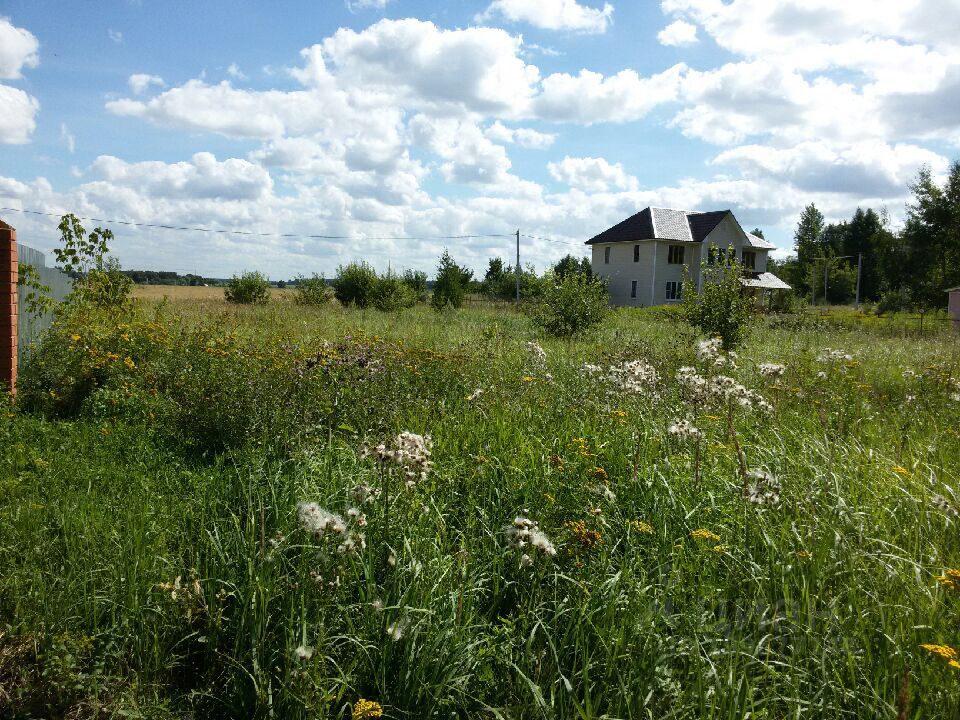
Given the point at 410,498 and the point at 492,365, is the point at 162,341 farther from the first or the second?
the point at 410,498

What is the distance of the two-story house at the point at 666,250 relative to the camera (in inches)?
1715

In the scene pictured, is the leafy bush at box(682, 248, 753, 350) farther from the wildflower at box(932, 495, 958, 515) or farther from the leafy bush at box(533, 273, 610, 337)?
the wildflower at box(932, 495, 958, 515)

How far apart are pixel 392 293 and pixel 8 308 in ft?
80.7

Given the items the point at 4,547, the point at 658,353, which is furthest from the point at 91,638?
the point at 658,353

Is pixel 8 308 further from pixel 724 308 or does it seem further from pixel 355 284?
pixel 355 284

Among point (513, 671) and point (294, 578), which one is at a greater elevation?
point (294, 578)

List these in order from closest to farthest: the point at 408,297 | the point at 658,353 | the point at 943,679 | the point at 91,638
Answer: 1. the point at 943,679
2. the point at 91,638
3. the point at 658,353
4. the point at 408,297

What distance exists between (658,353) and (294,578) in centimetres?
935

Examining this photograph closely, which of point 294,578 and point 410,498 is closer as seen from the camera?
point 294,578

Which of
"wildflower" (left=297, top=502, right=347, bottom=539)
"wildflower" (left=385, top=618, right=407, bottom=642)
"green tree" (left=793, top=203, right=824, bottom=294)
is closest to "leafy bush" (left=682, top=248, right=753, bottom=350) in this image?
"wildflower" (left=297, top=502, right=347, bottom=539)

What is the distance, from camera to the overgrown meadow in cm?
276

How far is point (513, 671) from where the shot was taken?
2.96 meters

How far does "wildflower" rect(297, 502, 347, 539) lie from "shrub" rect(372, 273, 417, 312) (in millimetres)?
27840

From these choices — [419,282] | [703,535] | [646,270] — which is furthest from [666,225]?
[703,535]
